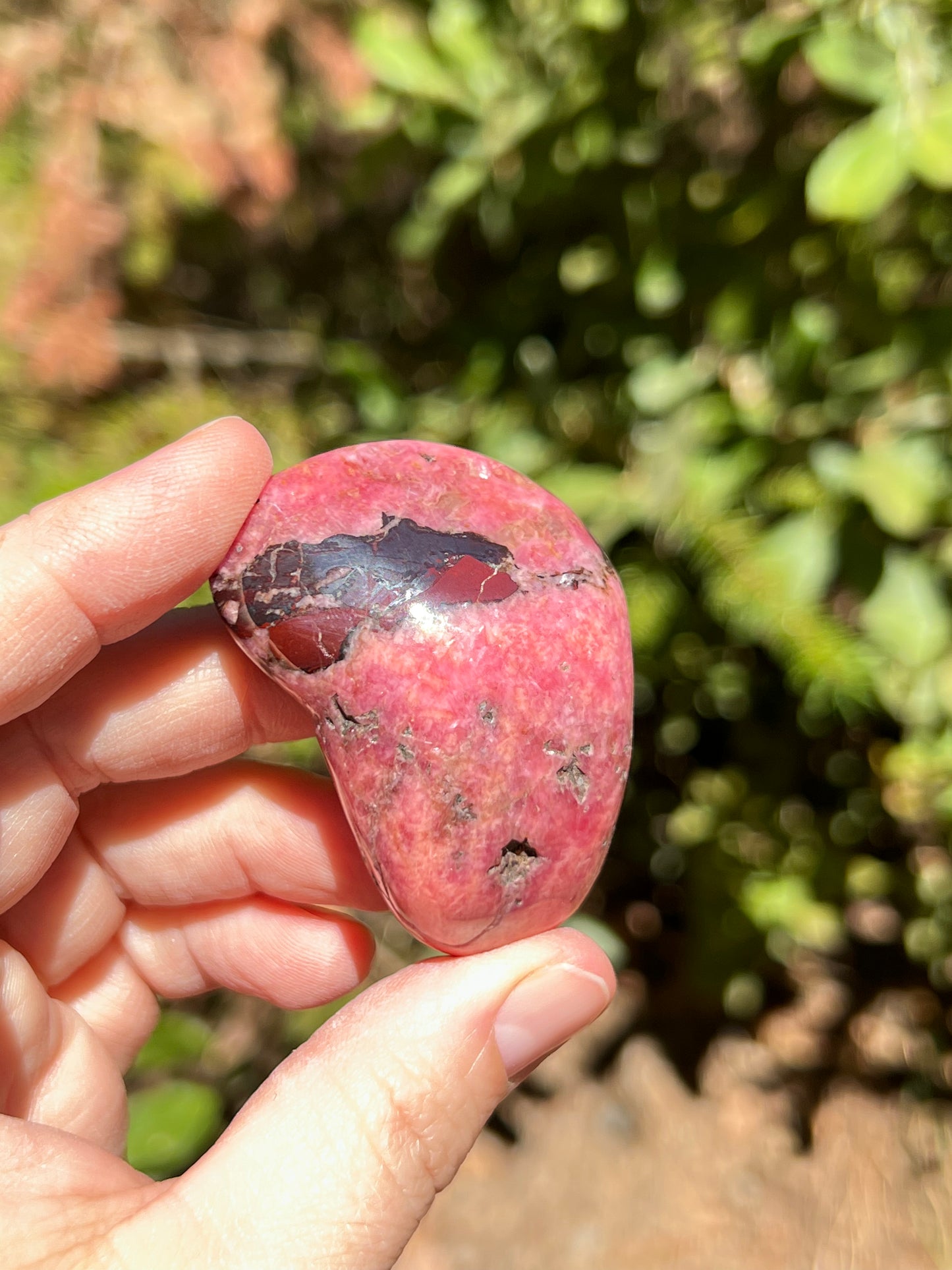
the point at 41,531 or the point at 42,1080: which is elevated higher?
the point at 41,531

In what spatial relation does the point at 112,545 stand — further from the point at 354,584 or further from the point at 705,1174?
the point at 705,1174

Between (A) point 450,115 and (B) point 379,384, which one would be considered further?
(B) point 379,384

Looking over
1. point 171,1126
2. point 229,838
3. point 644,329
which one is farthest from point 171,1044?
point 644,329

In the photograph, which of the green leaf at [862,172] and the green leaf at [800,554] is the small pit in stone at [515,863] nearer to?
the green leaf at [800,554]

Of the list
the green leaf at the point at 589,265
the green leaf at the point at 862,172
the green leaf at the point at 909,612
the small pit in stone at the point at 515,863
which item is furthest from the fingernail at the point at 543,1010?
the green leaf at the point at 589,265

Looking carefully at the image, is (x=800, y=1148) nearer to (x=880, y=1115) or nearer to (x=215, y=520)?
(x=880, y=1115)

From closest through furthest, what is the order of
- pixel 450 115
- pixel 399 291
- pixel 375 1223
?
pixel 375 1223 → pixel 450 115 → pixel 399 291

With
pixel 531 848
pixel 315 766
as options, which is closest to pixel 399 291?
pixel 315 766
